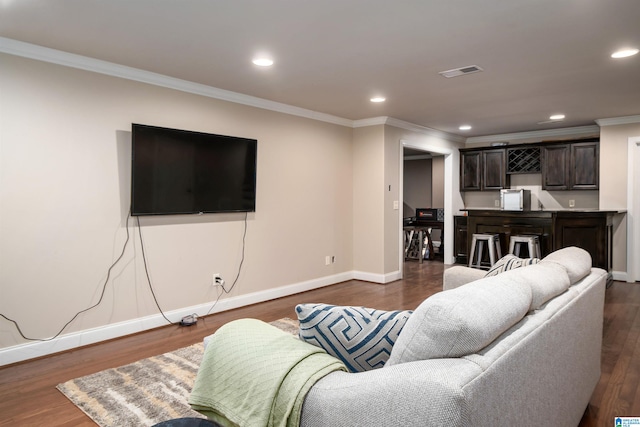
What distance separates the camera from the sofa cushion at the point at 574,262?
2.18m

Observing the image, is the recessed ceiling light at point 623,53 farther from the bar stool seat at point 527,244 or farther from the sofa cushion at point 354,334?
the sofa cushion at point 354,334

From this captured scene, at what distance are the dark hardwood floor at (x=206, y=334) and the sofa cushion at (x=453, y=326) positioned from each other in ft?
5.16

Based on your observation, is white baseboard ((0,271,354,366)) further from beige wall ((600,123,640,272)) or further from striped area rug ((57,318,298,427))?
beige wall ((600,123,640,272))

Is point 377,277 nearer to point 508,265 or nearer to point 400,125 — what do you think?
point 400,125

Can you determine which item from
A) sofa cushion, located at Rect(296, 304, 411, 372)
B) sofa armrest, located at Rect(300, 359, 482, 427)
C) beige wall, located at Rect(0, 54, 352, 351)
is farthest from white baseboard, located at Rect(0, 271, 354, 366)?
sofa armrest, located at Rect(300, 359, 482, 427)

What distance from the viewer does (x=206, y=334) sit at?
12.2 feet

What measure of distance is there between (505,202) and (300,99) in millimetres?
4257

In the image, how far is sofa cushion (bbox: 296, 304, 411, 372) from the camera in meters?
1.41

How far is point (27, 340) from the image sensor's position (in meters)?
3.18

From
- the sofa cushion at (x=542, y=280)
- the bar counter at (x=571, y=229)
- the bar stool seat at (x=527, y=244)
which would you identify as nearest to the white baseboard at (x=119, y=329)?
the bar stool seat at (x=527, y=244)

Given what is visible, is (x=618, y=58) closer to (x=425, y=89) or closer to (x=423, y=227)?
(x=425, y=89)

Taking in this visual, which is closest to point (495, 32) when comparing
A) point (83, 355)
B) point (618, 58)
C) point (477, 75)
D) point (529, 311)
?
point (477, 75)

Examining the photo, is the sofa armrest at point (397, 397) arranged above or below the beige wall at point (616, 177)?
below

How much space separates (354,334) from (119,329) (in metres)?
2.98
